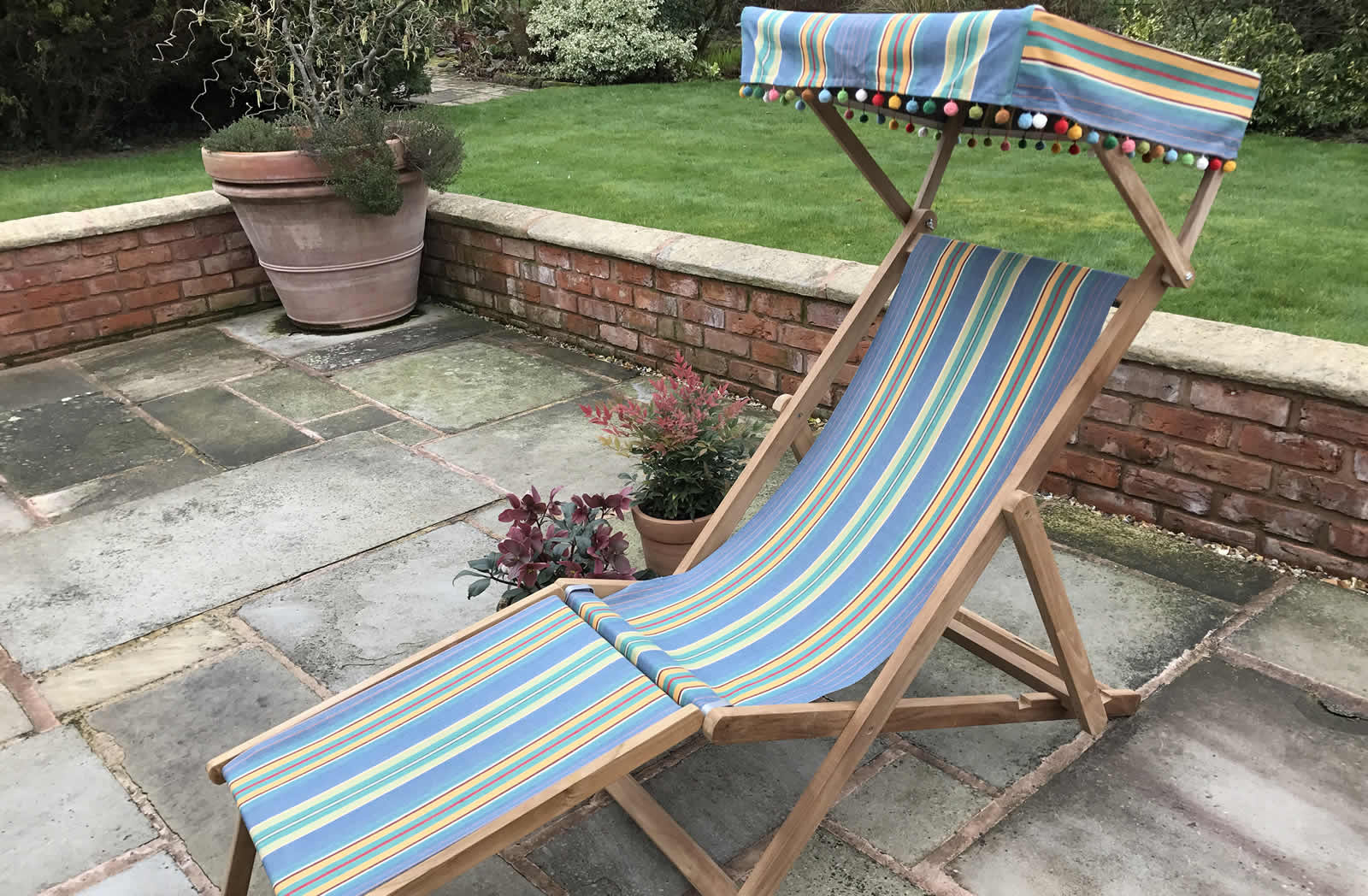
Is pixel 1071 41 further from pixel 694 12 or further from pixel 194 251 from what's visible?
pixel 694 12

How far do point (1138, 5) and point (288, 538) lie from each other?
9306 millimetres

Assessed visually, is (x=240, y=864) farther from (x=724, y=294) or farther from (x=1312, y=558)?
(x=724, y=294)

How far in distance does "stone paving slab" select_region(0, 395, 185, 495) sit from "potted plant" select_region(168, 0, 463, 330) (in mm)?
1181

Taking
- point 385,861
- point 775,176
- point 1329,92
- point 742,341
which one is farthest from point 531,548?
point 1329,92

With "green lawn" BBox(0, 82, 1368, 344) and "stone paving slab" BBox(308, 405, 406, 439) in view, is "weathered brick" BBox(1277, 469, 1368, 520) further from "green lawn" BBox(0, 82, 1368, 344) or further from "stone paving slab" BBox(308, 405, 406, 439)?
"stone paving slab" BBox(308, 405, 406, 439)

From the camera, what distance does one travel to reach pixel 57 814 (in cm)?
252

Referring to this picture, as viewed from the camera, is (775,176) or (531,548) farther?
(775,176)

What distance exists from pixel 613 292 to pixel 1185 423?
2.64 m

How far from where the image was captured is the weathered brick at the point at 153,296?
19.2 feet

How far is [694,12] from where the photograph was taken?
12.6 metres

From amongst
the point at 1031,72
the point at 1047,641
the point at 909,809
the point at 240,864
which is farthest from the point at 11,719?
the point at 1031,72

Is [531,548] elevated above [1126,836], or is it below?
above

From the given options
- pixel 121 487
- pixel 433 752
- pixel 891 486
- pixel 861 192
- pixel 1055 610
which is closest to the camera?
pixel 433 752

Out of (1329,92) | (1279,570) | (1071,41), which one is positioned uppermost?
(1071,41)
